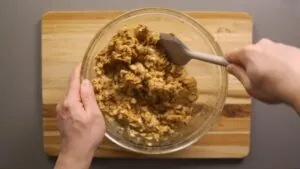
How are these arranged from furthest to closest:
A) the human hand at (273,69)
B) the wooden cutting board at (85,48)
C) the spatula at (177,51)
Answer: the wooden cutting board at (85,48) → the spatula at (177,51) → the human hand at (273,69)

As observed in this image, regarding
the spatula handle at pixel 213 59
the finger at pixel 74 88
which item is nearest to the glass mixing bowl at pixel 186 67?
the finger at pixel 74 88

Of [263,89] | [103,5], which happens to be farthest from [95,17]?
[263,89]

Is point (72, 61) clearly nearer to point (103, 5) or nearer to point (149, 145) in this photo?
point (103, 5)

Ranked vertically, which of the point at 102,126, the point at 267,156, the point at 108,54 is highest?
the point at 108,54

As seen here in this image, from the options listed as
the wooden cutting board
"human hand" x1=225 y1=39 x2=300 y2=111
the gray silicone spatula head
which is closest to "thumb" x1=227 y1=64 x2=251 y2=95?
"human hand" x1=225 y1=39 x2=300 y2=111

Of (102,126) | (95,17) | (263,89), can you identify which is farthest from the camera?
(95,17)

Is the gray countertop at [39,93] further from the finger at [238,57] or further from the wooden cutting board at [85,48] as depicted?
the finger at [238,57]
